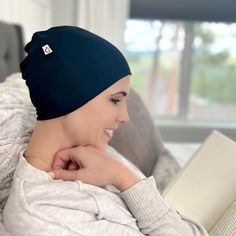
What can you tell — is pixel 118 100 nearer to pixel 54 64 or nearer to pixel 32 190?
pixel 54 64

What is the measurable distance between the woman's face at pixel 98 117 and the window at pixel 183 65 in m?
2.34

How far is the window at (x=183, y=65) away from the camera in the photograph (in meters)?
3.28

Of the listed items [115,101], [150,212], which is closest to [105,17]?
[115,101]

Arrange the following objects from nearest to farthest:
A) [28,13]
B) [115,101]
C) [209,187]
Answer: [115,101] → [209,187] → [28,13]

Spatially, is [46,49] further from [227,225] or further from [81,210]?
[227,225]

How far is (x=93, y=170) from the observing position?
902 millimetres

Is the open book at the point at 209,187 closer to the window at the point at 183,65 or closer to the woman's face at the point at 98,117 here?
the woman's face at the point at 98,117

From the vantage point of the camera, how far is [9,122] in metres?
1.06

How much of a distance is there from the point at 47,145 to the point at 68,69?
0.54ft

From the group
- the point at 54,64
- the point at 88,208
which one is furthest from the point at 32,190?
the point at 54,64

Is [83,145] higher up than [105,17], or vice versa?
[83,145]

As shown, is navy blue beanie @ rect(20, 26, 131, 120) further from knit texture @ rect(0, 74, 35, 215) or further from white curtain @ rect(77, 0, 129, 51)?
white curtain @ rect(77, 0, 129, 51)

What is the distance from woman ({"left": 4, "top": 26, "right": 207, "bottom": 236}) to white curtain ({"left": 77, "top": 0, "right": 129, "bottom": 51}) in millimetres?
2103

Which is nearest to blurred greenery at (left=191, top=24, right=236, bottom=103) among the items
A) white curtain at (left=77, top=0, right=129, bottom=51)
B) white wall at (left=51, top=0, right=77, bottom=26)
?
white curtain at (left=77, top=0, right=129, bottom=51)
